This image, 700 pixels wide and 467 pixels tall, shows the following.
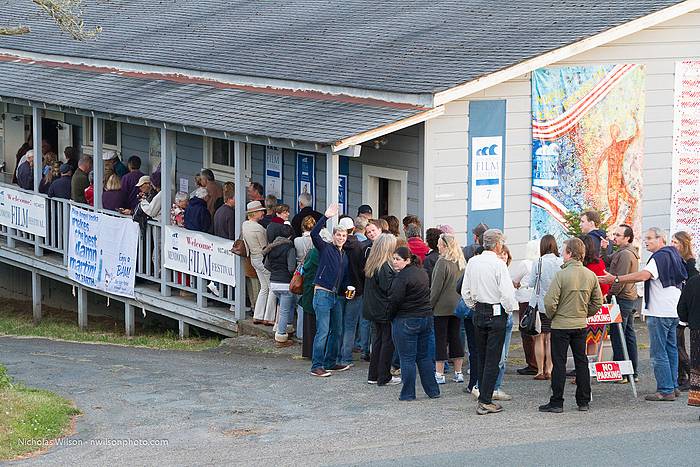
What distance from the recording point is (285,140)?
1521 centimetres

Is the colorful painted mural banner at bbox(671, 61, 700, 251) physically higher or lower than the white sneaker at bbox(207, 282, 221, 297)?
higher

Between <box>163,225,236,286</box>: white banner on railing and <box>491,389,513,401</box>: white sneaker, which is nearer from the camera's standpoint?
<box>491,389,513,401</box>: white sneaker

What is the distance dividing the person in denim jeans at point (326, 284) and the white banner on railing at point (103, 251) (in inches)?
221

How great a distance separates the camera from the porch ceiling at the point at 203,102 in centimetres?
1515

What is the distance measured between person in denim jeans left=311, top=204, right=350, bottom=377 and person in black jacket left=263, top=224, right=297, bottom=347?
1366 mm

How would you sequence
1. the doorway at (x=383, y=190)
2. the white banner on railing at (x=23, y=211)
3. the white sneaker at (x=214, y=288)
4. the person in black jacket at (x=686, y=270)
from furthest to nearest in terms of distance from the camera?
the white banner on railing at (x=23, y=211)
the white sneaker at (x=214, y=288)
the doorway at (x=383, y=190)
the person in black jacket at (x=686, y=270)

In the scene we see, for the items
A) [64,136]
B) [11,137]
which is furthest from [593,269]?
[11,137]

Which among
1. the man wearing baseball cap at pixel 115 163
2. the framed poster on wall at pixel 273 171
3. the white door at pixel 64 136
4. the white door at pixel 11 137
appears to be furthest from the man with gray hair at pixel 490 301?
the white door at pixel 11 137

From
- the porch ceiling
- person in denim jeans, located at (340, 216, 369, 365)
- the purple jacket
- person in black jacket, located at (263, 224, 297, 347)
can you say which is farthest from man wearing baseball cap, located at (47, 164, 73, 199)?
person in denim jeans, located at (340, 216, 369, 365)

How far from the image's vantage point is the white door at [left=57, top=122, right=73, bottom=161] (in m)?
23.3

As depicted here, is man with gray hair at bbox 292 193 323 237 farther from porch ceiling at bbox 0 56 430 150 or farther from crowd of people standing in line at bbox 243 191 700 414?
porch ceiling at bbox 0 56 430 150

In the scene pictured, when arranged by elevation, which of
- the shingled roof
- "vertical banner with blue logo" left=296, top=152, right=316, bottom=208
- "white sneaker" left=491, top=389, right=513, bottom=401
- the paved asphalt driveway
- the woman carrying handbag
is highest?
the shingled roof

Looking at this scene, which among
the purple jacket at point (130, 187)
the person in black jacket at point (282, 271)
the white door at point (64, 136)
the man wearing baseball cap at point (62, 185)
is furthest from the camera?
the white door at point (64, 136)

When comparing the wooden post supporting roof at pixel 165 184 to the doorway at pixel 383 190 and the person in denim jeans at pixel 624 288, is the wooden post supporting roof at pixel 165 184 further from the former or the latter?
the person in denim jeans at pixel 624 288
